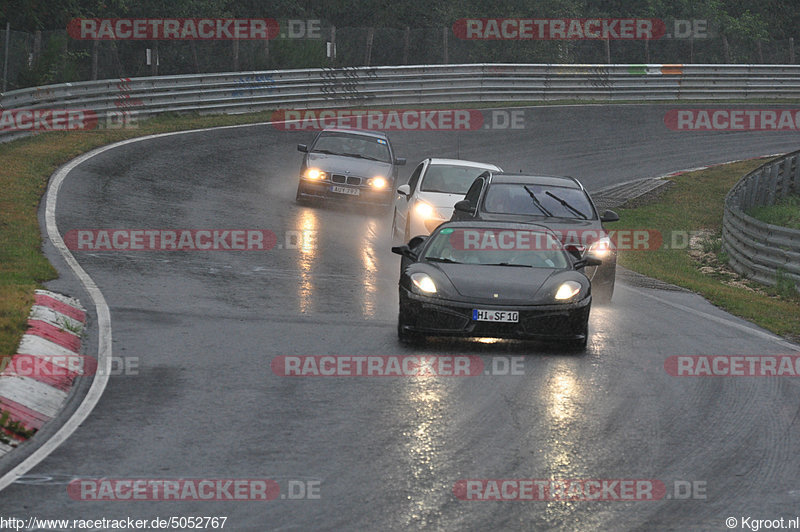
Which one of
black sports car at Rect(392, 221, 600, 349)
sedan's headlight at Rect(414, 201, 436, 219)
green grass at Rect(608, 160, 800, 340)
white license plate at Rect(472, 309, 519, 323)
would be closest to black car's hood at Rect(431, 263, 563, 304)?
black sports car at Rect(392, 221, 600, 349)

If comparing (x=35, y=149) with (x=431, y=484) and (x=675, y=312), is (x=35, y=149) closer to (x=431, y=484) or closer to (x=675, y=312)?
(x=675, y=312)

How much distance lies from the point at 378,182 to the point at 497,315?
12240 mm

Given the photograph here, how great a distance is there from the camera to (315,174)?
2305 centimetres

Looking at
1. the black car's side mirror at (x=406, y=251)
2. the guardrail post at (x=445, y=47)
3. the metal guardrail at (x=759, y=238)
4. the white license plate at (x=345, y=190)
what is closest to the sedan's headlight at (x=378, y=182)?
the white license plate at (x=345, y=190)

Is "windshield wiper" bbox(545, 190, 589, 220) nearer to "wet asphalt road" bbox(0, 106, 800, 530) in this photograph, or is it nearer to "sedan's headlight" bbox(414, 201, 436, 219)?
"wet asphalt road" bbox(0, 106, 800, 530)

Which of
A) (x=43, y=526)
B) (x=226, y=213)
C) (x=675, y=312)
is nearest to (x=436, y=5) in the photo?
(x=226, y=213)

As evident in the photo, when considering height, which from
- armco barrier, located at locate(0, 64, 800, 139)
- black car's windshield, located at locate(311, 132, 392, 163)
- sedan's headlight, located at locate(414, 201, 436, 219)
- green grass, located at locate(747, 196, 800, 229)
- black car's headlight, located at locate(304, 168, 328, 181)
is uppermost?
armco barrier, located at locate(0, 64, 800, 139)

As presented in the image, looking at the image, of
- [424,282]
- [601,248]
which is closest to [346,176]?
[601,248]

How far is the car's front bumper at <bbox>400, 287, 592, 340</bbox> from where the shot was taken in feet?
36.7

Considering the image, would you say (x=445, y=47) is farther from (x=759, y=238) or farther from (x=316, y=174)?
(x=759, y=238)

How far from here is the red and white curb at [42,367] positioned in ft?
27.7

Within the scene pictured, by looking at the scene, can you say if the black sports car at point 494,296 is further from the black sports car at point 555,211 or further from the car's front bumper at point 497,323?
the black sports car at point 555,211

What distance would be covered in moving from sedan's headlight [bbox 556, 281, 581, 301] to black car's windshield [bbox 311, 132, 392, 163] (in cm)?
1273

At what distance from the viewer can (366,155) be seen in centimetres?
2416
